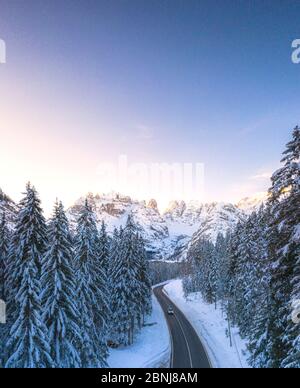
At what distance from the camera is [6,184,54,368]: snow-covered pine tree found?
15164mm

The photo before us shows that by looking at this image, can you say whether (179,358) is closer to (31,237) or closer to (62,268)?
(62,268)

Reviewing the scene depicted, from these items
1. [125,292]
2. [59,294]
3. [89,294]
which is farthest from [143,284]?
[59,294]

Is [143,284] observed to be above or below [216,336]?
above

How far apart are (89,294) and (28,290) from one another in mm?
8605

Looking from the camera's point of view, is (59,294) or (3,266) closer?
(59,294)

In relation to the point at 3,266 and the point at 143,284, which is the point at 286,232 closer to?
the point at 3,266

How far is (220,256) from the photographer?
57250mm

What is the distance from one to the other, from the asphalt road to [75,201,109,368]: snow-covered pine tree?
750 cm

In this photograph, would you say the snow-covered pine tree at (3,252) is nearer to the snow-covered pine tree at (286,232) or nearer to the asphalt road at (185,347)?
the snow-covered pine tree at (286,232)

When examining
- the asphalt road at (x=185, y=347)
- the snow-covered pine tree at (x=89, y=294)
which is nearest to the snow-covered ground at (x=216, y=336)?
the asphalt road at (x=185, y=347)

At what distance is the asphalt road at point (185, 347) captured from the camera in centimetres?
2693

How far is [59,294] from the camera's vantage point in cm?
1802

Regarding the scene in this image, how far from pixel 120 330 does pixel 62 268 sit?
66.7 feet
